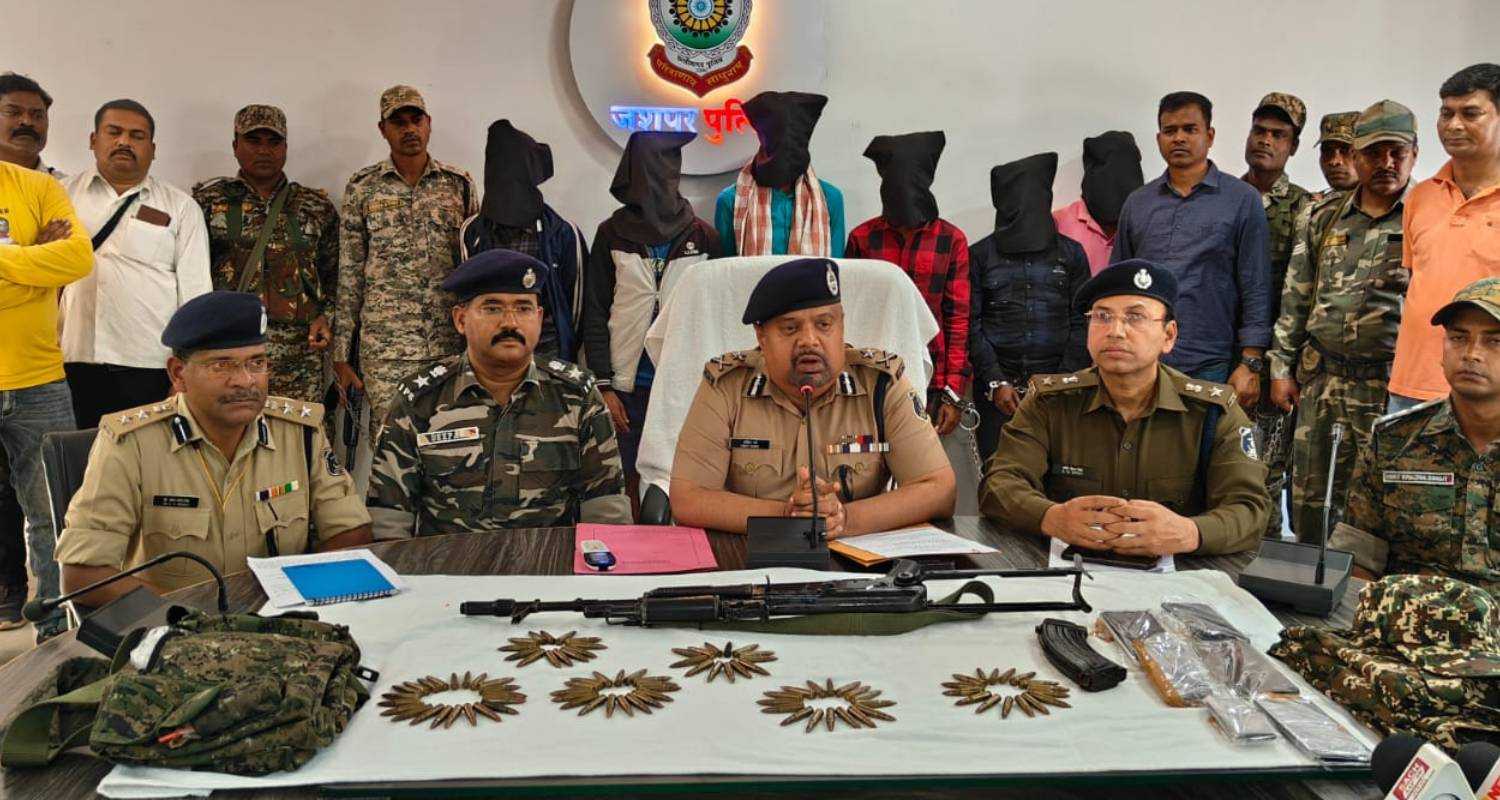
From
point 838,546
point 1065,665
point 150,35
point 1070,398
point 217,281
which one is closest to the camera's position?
point 1065,665

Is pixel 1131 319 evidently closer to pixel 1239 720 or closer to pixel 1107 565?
pixel 1107 565

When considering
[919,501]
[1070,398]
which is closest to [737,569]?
[919,501]

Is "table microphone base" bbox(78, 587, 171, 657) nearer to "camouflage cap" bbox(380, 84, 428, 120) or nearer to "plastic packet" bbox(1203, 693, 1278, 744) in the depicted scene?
"plastic packet" bbox(1203, 693, 1278, 744)

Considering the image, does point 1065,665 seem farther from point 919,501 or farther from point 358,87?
point 358,87

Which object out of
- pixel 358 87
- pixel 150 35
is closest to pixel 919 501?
pixel 358 87

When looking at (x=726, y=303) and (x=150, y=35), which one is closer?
(x=726, y=303)

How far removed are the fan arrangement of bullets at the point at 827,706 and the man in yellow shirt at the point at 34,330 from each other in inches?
115

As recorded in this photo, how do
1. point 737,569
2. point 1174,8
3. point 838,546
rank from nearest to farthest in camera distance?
point 737,569 < point 838,546 < point 1174,8

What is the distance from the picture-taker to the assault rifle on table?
1604 mm

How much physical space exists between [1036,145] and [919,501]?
10.0 feet

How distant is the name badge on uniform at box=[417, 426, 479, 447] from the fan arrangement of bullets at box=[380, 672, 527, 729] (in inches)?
50.4

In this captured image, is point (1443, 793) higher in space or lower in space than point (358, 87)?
lower

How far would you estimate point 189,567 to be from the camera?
223 centimetres

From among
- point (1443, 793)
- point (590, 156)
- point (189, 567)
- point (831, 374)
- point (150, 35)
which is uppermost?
point (150, 35)
